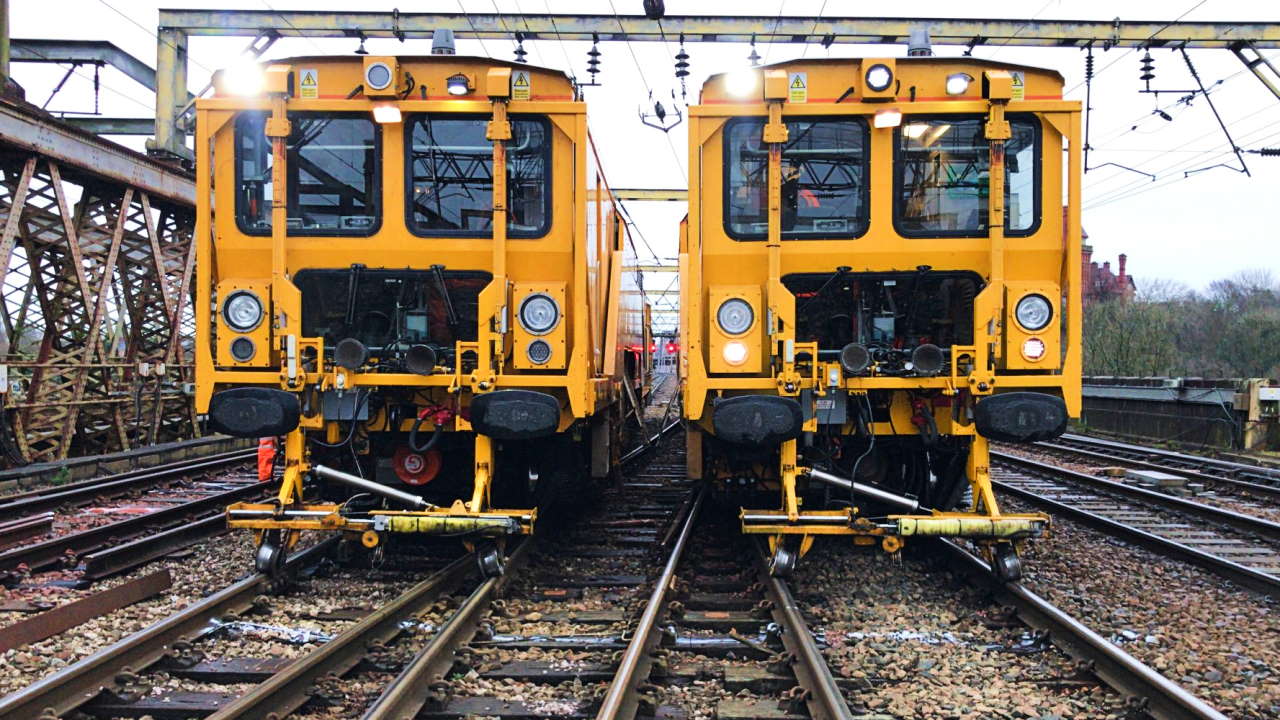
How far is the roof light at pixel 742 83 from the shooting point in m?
6.20

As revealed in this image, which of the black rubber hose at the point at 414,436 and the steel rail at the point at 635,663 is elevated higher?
the black rubber hose at the point at 414,436

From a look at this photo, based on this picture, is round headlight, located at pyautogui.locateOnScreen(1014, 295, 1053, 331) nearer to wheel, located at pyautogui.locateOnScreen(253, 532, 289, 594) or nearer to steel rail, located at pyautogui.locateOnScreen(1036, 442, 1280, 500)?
wheel, located at pyautogui.locateOnScreen(253, 532, 289, 594)

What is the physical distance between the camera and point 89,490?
9.78 m

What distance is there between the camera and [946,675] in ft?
15.2

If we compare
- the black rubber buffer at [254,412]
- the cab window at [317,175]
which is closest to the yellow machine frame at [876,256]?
the cab window at [317,175]

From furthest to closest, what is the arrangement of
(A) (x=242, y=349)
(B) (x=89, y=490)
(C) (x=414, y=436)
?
(B) (x=89, y=490) → (C) (x=414, y=436) → (A) (x=242, y=349)

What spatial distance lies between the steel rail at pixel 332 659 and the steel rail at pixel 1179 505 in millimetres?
7990

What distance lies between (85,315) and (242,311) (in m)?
10.0

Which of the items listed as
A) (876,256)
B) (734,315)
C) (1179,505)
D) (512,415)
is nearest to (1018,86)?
(876,256)

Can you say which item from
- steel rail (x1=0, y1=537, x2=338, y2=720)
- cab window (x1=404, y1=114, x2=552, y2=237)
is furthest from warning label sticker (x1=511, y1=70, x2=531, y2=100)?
steel rail (x1=0, y1=537, x2=338, y2=720)

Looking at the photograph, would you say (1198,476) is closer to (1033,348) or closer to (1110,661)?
(1033,348)

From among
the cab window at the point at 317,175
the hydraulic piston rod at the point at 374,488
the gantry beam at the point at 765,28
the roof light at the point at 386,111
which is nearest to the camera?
the hydraulic piston rod at the point at 374,488

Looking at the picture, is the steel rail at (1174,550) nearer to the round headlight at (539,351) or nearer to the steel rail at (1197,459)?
the steel rail at (1197,459)

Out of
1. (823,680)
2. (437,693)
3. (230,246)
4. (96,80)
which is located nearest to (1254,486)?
(823,680)
